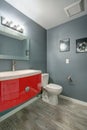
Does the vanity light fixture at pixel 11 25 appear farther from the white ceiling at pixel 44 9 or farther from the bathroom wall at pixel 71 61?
the bathroom wall at pixel 71 61

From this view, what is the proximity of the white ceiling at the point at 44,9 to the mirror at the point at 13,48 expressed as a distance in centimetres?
67

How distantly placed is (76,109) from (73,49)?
1.51m

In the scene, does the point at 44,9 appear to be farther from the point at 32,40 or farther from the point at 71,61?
the point at 71,61

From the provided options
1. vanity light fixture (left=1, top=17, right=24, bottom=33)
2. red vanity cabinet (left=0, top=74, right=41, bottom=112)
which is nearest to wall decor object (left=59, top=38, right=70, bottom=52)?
vanity light fixture (left=1, top=17, right=24, bottom=33)

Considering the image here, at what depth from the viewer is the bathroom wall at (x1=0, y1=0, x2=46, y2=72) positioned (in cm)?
161

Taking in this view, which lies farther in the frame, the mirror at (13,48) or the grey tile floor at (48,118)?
the mirror at (13,48)

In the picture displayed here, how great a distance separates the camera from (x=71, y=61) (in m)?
2.25

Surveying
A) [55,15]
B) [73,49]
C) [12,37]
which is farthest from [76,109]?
[55,15]

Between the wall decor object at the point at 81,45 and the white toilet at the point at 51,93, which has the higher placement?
the wall decor object at the point at 81,45

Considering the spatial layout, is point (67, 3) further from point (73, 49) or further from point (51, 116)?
point (51, 116)

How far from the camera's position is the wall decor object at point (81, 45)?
2.01m

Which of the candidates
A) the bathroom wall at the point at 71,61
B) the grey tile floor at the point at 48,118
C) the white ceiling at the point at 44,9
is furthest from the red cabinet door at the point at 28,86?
the white ceiling at the point at 44,9

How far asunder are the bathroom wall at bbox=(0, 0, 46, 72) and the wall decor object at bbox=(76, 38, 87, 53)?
41.7 inches

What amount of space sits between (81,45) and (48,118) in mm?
1854
